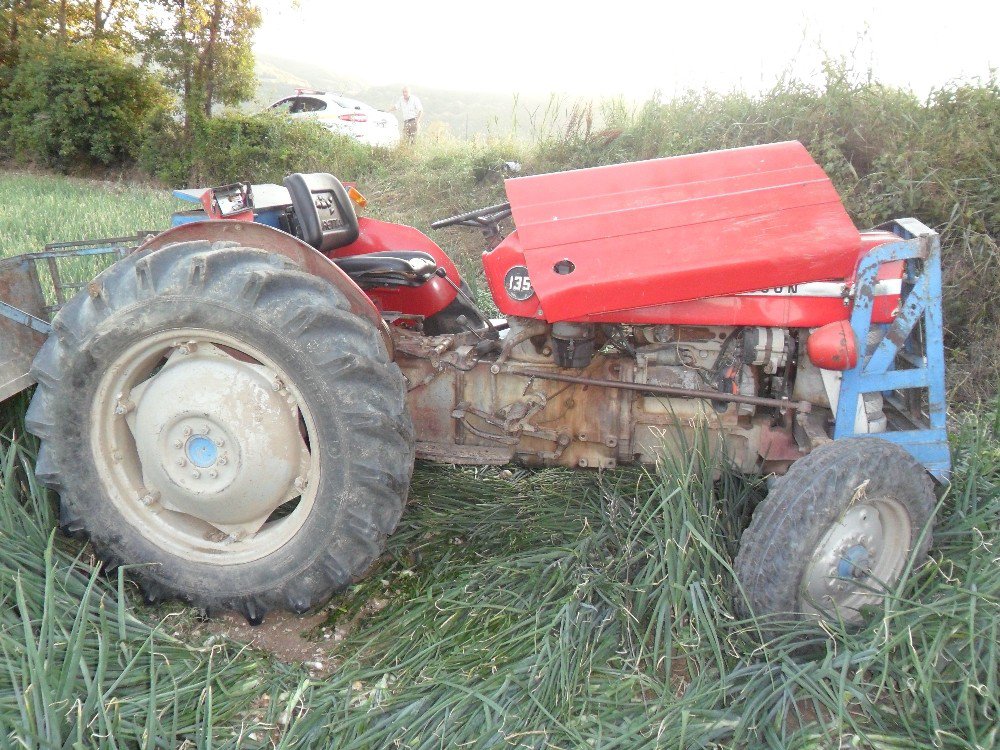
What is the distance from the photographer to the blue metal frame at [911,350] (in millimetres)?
2326

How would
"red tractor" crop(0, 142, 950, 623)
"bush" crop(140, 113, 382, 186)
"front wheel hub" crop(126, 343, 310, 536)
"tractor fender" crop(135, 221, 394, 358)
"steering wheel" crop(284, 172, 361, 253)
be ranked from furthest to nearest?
1. "bush" crop(140, 113, 382, 186)
2. "steering wheel" crop(284, 172, 361, 253)
3. "tractor fender" crop(135, 221, 394, 358)
4. "front wheel hub" crop(126, 343, 310, 536)
5. "red tractor" crop(0, 142, 950, 623)

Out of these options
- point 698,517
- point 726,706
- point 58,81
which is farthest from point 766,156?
point 58,81

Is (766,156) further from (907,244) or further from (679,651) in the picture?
(679,651)

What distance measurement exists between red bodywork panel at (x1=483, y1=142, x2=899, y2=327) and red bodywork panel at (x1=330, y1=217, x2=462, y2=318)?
2.36ft

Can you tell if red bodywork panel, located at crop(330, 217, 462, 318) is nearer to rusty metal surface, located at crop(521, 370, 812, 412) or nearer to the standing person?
rusty metal surface, located at crop(521, 370, 812, 412)

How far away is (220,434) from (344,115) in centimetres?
1260

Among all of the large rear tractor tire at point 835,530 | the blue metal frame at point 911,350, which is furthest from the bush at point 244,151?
the large rear tractor tire at point 835,530

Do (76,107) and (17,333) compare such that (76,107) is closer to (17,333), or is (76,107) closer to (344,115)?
(344,115)

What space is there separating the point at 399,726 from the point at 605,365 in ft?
4.42

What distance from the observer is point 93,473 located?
7.92 feet

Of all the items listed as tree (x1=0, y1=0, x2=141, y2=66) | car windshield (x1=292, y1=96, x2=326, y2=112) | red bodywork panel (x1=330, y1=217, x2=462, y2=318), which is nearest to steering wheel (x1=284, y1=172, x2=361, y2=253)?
red bodywork panel (x1=330, y1=217, x2=462, y2=318)

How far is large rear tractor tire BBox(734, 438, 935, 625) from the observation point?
6.95 ft

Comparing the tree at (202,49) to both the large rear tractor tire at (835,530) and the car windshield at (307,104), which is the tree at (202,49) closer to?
the car windshield at (307,104)

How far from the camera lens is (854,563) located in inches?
86.9
